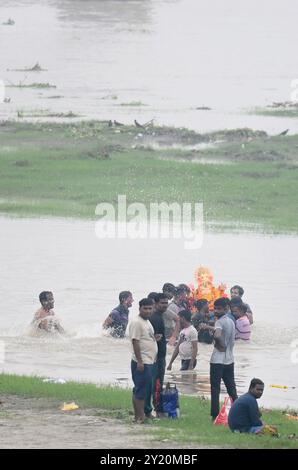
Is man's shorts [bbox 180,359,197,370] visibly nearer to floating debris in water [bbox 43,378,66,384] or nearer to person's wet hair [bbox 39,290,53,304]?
floating debris in water [bbox 43,378,66,384]

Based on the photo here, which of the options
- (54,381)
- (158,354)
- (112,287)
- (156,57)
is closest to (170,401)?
(158,354)

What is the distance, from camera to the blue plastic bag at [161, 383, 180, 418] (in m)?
17.1

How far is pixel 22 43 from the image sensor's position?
8056cm

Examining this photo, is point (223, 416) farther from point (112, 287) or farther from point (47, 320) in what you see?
point (112, 287)

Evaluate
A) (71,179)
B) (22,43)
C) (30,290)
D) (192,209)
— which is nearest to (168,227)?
(192,209)

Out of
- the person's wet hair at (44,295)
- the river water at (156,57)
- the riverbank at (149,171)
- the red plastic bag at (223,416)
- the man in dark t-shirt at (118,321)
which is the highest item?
the river water at (156,57)

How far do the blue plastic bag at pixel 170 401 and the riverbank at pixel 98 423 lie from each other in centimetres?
13

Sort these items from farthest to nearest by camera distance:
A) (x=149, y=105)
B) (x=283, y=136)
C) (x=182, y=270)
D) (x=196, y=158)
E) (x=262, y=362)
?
1. (x=149, y=105)
2. (x=283, y=136)
3. (x=196, y=158)
4. (x=182, y=270)
5. (x=262, y=362)

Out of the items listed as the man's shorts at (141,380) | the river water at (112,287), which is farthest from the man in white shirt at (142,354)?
the river water at (112,287)

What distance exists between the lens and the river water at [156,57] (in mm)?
57094

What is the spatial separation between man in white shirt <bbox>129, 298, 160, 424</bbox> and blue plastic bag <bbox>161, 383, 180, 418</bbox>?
0.56 metres

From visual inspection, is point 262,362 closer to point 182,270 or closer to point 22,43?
point 182,270

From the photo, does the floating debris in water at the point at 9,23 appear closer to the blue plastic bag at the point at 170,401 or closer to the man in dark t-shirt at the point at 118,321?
the man in dark t-shirt at the point at 118,321

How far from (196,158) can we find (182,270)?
1313 cm
